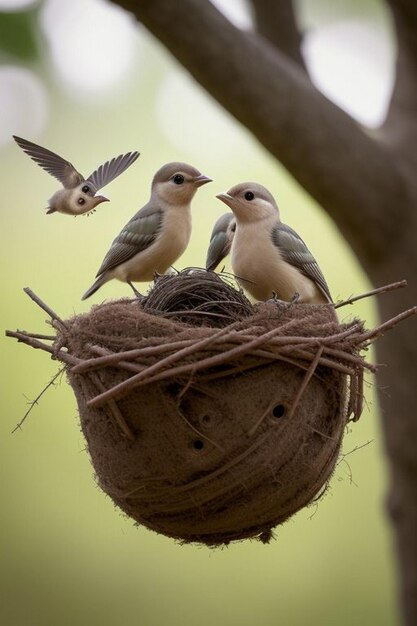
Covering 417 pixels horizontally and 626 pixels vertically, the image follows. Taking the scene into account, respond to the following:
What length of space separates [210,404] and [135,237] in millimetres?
384

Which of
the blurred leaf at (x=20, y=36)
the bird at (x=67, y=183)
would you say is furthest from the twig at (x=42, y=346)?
the blurred leaf at (x=20, y=36)

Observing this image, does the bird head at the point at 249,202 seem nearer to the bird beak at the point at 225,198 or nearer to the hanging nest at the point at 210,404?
the bird beak at the point at 225,198

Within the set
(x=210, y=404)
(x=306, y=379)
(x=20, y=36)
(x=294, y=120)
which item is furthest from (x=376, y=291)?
(x=20, y=36)

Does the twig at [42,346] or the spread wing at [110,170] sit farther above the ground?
the spread wing at [110,170]

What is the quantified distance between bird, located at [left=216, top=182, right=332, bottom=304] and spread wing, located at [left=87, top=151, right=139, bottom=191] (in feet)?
0.72

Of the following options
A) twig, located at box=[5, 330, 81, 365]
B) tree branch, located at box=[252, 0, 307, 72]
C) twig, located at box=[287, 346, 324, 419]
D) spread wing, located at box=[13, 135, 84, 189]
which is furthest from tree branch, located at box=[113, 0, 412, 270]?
twig, located at box=[287, 346, 324, 419]

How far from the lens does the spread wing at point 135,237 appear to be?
170cm

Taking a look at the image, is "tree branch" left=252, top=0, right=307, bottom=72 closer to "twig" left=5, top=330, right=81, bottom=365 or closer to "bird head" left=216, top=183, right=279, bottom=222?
"bird head" left=216, top=183, right=279, bottom=222

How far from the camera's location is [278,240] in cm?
175

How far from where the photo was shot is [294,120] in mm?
2801

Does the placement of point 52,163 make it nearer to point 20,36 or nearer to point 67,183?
point 67,183

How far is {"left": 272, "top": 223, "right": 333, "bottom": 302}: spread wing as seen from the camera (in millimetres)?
1740

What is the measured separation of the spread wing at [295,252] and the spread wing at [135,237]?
209 mm

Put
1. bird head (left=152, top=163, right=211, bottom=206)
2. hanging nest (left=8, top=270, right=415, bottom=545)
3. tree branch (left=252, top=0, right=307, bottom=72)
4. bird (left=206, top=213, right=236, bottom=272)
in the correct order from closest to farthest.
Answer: hanging nest (left=8, top=270, right=415, bottom=545) < bird head (left=152, top=163, right=211, bottom=206) < bird (left=206, top=213, right=236, bottom=272) < tree branch (left=252, top=0, right=307, bottom=72)
